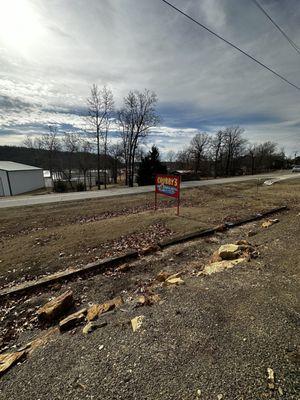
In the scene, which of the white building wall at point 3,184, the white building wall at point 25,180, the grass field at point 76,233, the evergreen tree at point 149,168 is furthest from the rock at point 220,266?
the white building wall at point 25,180

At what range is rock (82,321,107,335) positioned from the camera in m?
2.63

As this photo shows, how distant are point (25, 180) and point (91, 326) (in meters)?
38.2

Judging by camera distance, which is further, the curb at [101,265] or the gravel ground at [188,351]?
the curb at [101,265]

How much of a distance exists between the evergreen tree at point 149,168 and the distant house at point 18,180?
1972 centimetres

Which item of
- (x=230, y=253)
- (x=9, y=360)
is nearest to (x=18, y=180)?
(x=9, y=360)

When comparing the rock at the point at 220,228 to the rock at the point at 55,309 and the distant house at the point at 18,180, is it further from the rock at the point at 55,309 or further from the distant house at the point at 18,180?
the distant house at the point at 18,180

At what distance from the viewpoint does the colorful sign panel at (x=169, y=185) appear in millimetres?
8880

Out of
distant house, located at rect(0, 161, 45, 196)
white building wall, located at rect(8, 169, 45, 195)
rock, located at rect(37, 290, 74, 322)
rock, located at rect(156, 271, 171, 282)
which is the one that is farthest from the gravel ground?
white building wall, located at rect(8, 169, 45, 195)

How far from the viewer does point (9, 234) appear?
727cm

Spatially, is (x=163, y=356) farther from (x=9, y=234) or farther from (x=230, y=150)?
(x=230, y=150)

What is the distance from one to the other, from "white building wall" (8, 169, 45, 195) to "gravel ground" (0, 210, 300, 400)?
34.4m

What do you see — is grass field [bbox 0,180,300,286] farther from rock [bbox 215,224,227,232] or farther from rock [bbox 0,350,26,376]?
rock [bbox 0,350,26,376]

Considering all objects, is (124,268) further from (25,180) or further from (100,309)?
(25,180)

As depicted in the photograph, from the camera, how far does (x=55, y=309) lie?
3.20 m
